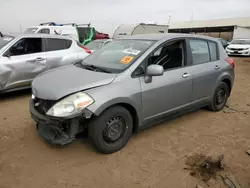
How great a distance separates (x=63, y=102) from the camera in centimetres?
289

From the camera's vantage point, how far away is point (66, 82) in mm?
3156

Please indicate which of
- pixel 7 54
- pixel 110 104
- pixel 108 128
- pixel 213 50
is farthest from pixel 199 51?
pixel 7 54

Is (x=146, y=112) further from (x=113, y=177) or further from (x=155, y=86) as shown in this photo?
(x=113, y=177)

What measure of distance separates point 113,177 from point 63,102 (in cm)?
109

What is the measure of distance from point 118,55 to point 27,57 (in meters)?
2.94

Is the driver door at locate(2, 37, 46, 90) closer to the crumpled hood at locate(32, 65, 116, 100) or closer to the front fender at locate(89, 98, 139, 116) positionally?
the crumpled hood at locate(32, 65, 116, 100)

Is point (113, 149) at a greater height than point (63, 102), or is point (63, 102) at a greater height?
point (63, 102)

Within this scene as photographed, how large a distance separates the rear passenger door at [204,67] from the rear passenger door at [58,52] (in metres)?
3.52

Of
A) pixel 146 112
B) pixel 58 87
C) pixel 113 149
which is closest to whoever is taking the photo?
pixel 58 87

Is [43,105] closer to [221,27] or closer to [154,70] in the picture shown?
[154,70]

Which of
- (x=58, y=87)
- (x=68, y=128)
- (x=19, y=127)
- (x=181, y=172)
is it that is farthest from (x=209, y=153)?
(x=19, y=127)

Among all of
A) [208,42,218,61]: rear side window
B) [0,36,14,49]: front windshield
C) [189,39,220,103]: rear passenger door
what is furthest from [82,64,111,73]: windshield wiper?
[0,36,14,49]: front windshield

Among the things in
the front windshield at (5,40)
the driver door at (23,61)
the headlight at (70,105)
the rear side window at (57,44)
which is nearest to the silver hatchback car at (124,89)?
the headlight at (70,105)

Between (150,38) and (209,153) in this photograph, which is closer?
(209,153)
